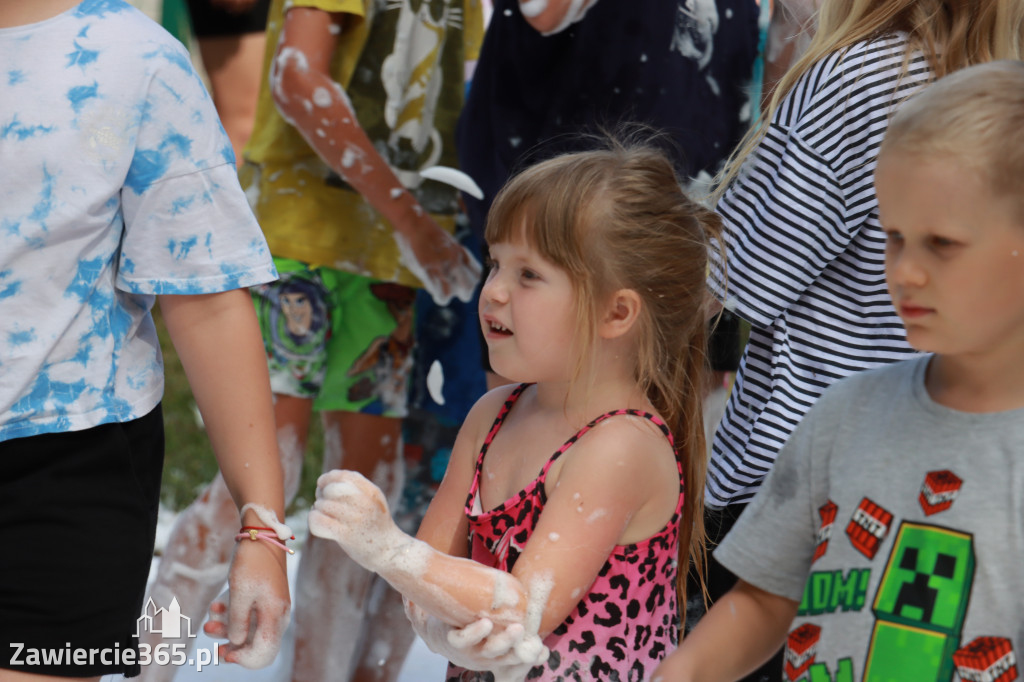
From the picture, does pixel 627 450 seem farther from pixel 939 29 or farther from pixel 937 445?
pixel 939 29

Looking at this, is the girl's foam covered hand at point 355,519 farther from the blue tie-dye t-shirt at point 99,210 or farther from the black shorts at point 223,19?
the black shorts at point 223,19

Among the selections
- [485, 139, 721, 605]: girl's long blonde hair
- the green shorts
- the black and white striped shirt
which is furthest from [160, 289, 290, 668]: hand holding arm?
the green shorts

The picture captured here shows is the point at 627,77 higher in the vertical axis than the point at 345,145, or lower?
higher

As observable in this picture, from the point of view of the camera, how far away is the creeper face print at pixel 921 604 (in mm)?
1063

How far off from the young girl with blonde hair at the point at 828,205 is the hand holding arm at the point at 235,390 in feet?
2.08

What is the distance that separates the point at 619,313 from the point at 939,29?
1.94ft

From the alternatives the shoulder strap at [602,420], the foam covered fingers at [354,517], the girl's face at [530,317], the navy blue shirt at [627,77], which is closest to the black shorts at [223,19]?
the navy blue shirt at [627,77]

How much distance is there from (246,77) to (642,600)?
8.56 feet

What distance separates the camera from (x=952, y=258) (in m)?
1.04

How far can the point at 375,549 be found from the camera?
122 centimetres

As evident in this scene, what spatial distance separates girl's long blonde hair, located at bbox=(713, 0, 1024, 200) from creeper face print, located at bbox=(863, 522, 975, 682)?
28.9 inches

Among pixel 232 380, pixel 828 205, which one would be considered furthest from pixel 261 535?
pixel 828 205

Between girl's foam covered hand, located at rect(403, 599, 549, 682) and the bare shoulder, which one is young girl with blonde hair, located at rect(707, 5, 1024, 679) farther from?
girl's foam covered hand, located at rect(403, 599, 549, 682)

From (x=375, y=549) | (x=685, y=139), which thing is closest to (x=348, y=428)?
(x=685, y=139)
